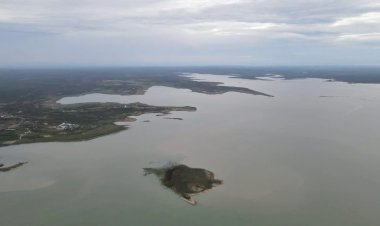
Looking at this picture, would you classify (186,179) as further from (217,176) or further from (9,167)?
(9,167)

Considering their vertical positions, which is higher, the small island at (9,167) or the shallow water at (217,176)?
the shallow water at (217,176)

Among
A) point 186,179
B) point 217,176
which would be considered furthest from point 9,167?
point 217,176

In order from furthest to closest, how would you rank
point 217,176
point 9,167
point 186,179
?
point 9,167 < point 217,176 < point 186,179

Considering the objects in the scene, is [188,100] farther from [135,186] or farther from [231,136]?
[135,186]

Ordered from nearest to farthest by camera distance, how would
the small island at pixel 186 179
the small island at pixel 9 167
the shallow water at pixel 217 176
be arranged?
the shallow water at pixel 217 176
the small island at pixel 186 179
the small island at pixel 9 167

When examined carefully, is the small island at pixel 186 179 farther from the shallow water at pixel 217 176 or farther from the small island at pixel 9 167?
the small island at pixel 9 167

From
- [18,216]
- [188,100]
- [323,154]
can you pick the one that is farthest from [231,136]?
[188,100]

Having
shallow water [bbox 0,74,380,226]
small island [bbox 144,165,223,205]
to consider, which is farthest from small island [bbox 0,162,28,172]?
small island [bbox 144,165,223,205]

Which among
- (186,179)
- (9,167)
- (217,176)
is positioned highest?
(186,179)

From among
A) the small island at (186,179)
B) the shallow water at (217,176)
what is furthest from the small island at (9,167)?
the small island at (186,179)
